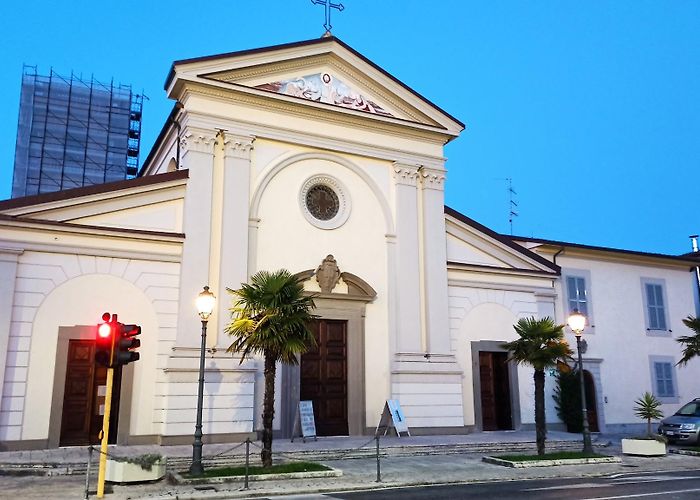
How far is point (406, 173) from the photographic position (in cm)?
2142

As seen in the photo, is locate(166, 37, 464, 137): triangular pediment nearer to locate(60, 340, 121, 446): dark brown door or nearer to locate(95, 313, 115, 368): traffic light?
locate(60, 340, 121, 446): dark brown door

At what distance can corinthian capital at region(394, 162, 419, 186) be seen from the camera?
21.3 meters

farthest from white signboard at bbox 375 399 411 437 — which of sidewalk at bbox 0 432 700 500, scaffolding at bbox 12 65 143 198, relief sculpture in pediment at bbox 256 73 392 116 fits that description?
scaffolding at bbox 12 65 143 198

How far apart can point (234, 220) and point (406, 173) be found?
6.30 m

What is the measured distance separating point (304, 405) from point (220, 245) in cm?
502

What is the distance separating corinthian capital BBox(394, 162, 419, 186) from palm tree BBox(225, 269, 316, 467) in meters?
8.11

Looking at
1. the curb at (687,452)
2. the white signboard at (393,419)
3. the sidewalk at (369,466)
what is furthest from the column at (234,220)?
the curb at (687,452)

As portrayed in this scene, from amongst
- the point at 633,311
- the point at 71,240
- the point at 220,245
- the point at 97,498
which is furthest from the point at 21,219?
the point at 633,311

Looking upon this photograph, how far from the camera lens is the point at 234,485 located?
475 inches

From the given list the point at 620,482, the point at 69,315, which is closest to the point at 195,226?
the point at 69,315

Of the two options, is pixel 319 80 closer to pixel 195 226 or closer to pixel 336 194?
pixel 336 194

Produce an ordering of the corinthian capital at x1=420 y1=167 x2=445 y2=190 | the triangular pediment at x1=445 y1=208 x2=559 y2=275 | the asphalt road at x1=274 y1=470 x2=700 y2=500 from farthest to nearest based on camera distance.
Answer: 1. the triangular pediment at x1=445 y1=208 x2=559 y2=275
2. the corinthian capital at x1=420 y1=167 x2=445 y2=190
3. the asphalt road at x1=274 y1=470 x2=700 y2=500

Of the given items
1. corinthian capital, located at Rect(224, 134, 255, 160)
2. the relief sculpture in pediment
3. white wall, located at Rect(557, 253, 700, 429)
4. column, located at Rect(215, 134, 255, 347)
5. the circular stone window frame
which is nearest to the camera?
column, located at Rect(215, 134, 255, 347)

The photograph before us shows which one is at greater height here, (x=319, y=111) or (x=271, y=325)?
(x=319, y=111)
